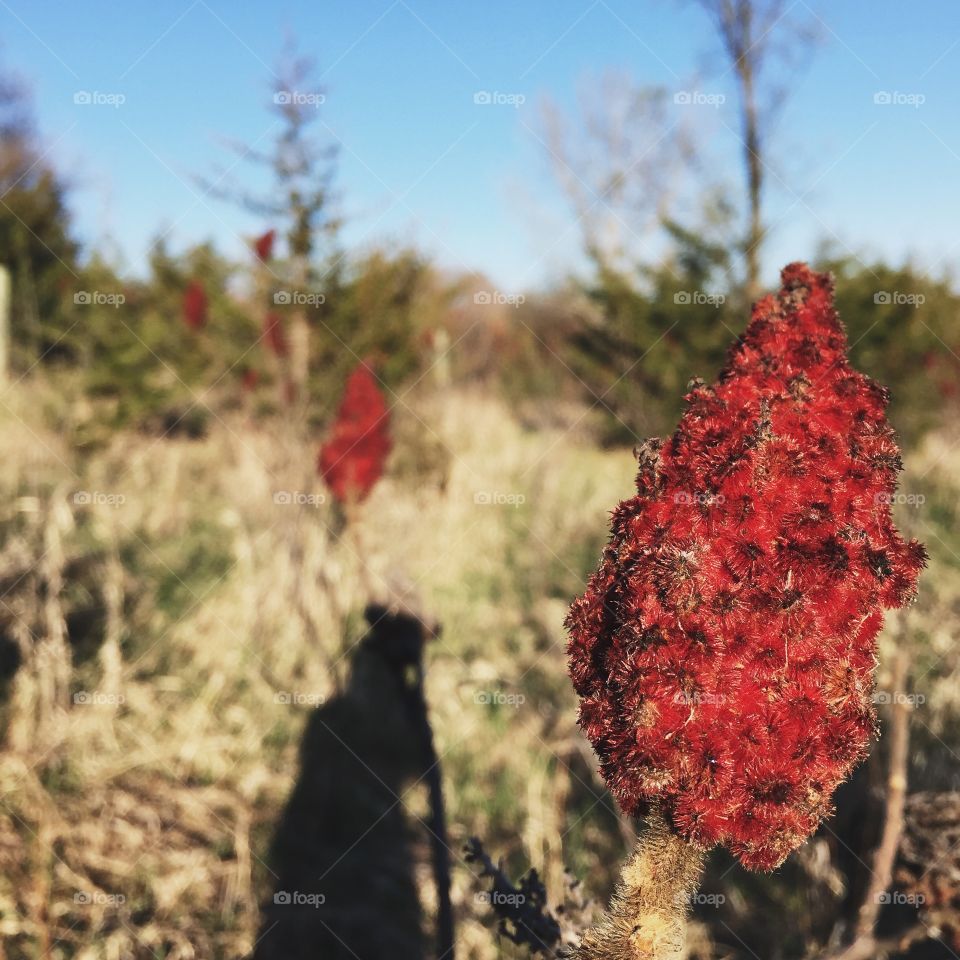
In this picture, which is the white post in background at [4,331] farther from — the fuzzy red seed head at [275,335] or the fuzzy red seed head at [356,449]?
the fuzzy red seed head at [356,449]

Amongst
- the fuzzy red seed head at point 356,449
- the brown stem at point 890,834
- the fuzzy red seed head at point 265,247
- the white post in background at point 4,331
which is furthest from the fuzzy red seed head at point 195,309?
the brown stem at point 890,834

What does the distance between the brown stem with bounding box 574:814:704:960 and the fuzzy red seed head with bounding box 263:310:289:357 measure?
4967 mm

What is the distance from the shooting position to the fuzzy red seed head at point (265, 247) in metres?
5.90

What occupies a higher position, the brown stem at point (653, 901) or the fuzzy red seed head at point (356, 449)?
the fuzzy red seed head at point (356, 449)

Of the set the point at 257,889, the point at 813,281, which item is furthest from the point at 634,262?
the point at 813,281

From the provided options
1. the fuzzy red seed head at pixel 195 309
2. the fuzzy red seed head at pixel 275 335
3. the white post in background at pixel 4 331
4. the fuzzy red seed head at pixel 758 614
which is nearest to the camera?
the fuzzy red seed head at pixel 758 614

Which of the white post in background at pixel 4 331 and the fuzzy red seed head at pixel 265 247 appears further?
the white post in background at pixel 4 331

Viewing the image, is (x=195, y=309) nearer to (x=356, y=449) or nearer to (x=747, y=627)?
(x=356, y=449)

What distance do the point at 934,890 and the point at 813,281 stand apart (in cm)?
149

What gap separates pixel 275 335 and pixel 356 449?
1.89 m

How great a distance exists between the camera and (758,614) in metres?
0.93

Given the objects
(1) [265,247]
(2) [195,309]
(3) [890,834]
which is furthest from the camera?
(2) [195,309]

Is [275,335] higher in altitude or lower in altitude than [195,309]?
lower

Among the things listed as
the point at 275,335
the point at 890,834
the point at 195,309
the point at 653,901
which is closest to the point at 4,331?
the point at 195,309
